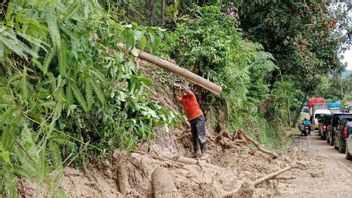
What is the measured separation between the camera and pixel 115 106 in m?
5.05

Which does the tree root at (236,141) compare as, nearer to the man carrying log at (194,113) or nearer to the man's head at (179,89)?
the man carrying log at (194,113)

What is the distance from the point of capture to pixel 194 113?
9.68 meters

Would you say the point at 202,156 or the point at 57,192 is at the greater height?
the point at 57,192

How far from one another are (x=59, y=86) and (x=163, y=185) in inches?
124

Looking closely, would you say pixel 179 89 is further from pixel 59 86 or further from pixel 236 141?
pixel 59 86

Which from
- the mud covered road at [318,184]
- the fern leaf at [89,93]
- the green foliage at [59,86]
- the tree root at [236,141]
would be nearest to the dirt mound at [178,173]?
the tree root at [236,141]

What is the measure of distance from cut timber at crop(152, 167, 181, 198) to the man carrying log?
10.1ft

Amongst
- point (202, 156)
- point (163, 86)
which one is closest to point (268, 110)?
point (163, 86)

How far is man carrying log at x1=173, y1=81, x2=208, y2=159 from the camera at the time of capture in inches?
380

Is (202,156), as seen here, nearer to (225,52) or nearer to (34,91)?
(225,52)

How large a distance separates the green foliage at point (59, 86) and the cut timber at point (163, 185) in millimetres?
928

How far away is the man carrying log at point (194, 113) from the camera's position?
964 centimetres

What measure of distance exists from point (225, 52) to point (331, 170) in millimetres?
3969

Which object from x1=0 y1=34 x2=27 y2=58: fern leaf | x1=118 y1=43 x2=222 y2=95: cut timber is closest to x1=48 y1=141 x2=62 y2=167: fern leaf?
x1=0 y1=34 x2=27 y2=58: fern leaf
